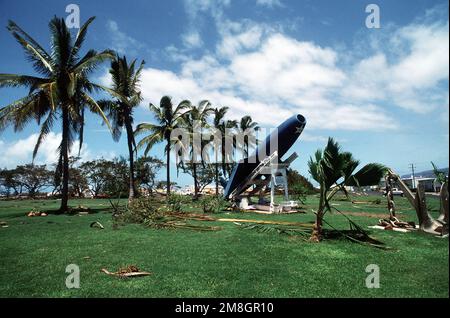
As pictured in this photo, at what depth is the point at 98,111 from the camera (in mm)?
18719

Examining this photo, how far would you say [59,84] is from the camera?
18.4 metres

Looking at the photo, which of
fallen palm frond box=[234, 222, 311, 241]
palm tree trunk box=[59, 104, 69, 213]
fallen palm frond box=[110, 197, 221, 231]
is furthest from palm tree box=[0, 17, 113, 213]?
fallen palm frond box=[234, 222, 311, 241]

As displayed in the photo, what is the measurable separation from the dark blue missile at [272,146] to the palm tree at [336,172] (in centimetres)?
702

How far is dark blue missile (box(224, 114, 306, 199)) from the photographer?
16156mm

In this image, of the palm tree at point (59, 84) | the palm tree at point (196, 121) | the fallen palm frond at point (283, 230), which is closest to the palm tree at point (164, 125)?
the palm tree at point (196, 121)

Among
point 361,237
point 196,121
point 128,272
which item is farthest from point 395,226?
point 196,121

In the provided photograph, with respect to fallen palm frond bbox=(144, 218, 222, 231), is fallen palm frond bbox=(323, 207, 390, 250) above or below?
above

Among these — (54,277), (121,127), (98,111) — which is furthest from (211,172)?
(54,277)

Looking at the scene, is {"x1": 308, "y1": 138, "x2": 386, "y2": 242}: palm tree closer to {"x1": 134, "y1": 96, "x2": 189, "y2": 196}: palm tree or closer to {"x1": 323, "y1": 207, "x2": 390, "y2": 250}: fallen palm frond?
{"x1": 323, "y1": 207, "x2": 390, "y2": 250}: fallen palm frond

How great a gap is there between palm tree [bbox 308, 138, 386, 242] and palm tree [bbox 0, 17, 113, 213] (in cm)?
1396

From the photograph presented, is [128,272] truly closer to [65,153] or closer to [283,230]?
[283,230]

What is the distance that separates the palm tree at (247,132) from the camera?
39.1 meters

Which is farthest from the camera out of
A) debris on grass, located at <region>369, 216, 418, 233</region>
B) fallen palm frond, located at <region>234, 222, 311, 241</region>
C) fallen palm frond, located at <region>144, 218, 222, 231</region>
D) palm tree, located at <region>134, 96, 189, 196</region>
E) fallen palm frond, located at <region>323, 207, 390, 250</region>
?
palm tree, located at <region>134, 96, 189, 196</region>

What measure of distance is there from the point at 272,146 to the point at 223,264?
12036 millimetres
